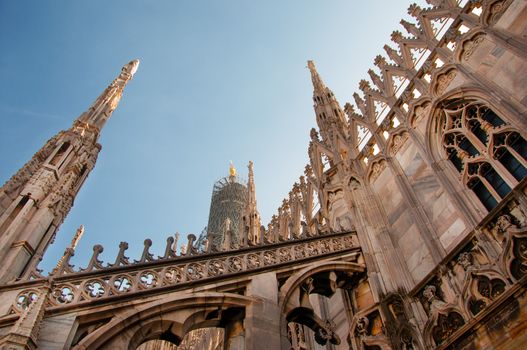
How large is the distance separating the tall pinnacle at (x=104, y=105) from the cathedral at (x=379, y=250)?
0.16 meters

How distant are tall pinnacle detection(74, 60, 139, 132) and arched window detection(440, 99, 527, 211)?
9.63m

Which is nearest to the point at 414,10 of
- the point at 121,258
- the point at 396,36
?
the point at 396,36

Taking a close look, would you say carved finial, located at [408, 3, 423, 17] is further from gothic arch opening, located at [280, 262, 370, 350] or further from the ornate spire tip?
the ornate spire tip

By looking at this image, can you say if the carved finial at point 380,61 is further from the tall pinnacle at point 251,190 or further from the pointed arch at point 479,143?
the tall pinnacle at point 251,190

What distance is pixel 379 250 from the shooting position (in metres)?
9.27

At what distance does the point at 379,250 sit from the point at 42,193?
24.7 ft

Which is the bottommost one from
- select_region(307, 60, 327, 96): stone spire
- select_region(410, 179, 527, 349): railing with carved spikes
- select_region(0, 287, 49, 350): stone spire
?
select_region(0, 287, 49, 350): stone spire

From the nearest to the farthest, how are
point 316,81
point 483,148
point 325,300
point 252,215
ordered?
point 483,148
point 325,300
point 316,81
point 252,215

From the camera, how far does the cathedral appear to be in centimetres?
614

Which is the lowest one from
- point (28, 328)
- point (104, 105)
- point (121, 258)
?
point (28, 328)

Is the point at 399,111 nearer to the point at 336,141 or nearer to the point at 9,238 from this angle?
the point at 336,141

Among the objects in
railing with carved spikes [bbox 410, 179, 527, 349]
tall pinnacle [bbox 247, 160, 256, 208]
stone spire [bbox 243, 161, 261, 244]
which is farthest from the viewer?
tall pinnacle [bbox 247, 160, 256, 208]

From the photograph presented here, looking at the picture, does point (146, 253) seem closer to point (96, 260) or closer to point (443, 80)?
point (96, 260)

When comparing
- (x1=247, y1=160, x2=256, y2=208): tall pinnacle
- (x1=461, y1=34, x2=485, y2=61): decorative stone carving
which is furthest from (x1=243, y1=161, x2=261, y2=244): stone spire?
(x1=461, y1=34, x2=485, y2=61): decorative stone carving
